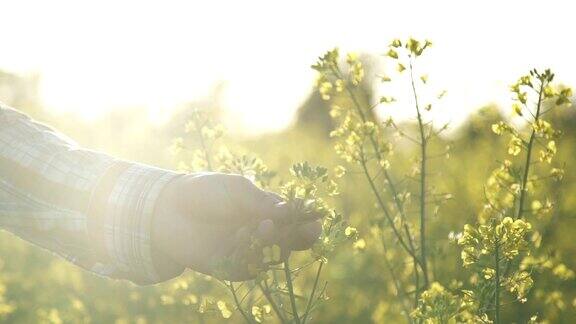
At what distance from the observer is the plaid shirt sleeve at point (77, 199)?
2271 millimetres

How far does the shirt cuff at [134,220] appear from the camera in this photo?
2.24 meters

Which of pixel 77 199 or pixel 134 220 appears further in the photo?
pixel 77 199

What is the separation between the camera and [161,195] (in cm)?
223

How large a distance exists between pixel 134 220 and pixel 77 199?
0.27m

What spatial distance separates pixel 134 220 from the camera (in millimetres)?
2256

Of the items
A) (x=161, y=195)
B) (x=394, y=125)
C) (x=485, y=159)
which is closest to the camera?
(x=161, y=195)

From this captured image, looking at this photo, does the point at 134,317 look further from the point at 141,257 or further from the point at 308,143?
the point at 308,143

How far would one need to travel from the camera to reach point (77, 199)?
2420 mm

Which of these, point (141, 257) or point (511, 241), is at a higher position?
point (511, 241)

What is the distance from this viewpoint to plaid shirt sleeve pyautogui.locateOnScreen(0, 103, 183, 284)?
2.27m

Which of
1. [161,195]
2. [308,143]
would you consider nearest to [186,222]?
[161,195]

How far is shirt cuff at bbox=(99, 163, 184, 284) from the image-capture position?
2240 millimetres

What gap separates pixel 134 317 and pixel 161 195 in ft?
11.6

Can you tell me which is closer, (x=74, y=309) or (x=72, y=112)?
(x=74, y=309)
